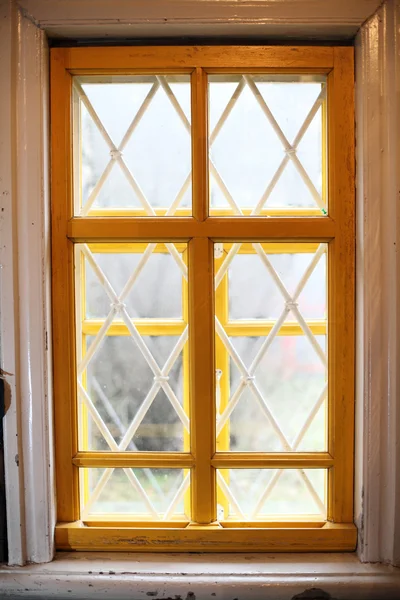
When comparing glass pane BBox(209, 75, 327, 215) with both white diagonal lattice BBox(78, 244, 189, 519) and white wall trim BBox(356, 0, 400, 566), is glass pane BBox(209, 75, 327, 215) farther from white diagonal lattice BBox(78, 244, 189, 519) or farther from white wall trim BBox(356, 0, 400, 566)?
white diagonal lattice BBox(78, 244, 189, 519)

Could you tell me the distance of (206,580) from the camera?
1114 mm

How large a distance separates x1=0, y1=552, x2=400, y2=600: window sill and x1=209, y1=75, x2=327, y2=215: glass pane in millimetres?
830

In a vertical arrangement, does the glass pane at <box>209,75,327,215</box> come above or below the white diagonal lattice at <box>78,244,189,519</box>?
above

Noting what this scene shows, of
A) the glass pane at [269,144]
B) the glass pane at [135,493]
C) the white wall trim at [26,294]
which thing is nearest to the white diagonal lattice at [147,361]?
the glass pane at [135,493]

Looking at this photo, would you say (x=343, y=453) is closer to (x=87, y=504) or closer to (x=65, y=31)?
(x=87, y=504)

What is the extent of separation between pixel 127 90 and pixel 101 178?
0.23 m

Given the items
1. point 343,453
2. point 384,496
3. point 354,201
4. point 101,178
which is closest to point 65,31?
point 101,178

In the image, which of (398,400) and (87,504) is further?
(87,504)

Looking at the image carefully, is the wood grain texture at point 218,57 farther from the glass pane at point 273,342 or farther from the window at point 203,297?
the glass pane at point 273,342

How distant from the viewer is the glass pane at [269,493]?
125cm

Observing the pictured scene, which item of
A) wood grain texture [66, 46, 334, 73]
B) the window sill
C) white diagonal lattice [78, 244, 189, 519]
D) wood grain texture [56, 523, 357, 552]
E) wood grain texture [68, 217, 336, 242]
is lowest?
the window sill

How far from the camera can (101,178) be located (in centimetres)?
123

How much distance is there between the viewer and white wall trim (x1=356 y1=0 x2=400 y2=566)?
1113 millimetres

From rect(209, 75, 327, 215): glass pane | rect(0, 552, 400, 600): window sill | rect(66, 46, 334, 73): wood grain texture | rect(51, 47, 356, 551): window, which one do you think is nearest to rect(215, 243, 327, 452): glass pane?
rect(51, 47, 356, 551): window
